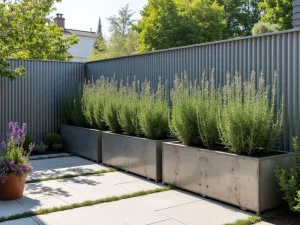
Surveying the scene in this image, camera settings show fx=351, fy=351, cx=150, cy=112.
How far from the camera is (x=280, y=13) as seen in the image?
46.8 ft

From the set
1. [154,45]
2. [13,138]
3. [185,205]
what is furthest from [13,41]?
[154,45]

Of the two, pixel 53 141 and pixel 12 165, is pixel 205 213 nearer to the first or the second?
pixel 12 165

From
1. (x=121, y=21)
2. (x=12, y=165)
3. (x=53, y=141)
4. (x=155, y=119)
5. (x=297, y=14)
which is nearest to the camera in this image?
(x=12, y=165)

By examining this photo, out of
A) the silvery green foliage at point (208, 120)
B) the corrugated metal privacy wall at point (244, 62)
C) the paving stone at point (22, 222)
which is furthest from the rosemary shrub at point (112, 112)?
the paving stone at point (22, 222)

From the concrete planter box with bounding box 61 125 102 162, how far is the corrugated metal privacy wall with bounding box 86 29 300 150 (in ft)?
5.56

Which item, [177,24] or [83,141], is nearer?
[83,141]

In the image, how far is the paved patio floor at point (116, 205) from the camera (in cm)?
410

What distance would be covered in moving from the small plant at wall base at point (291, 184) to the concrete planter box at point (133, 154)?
225 centimetres

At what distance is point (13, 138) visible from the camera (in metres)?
5.20

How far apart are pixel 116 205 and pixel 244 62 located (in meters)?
2.86

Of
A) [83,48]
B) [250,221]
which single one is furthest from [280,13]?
[83,48]

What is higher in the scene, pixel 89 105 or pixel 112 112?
pixel 89 105

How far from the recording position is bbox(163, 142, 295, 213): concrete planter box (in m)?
4.22

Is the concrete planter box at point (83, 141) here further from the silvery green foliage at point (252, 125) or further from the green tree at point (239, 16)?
the green tree at point (239, 16)
